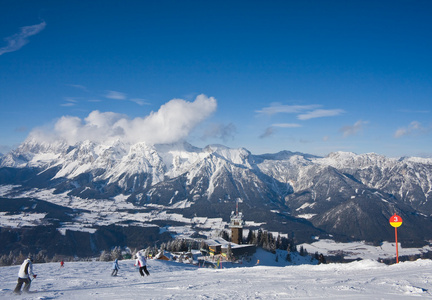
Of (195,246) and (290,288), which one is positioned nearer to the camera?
(290,288)

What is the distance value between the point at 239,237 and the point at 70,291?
112 m

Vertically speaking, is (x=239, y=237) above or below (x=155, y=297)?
below

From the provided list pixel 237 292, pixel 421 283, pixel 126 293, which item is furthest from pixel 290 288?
pixel 126 293

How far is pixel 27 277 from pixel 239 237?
113 m

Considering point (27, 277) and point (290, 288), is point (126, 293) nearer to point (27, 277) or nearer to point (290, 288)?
point (27, 277)

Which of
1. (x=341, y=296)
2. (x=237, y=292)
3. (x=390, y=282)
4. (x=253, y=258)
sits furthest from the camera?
(x=253, y=258)

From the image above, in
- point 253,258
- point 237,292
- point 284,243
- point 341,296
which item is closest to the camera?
point 341,296

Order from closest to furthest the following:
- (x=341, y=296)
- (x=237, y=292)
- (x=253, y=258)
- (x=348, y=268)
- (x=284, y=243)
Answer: (x=341, y=296), (x=237, y=292), (x=348, y=268), (x=253, y=258), (x=284, y=243)

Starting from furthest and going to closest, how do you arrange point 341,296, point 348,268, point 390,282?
point 348,268, point 390,282, point 341,296

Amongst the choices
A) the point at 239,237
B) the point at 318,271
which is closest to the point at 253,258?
the point at 239,237

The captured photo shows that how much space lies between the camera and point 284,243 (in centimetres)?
15138

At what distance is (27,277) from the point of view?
19.1 m

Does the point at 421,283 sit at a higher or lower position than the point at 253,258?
higher

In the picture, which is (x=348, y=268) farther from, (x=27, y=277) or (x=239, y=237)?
(x=239, y=237)
